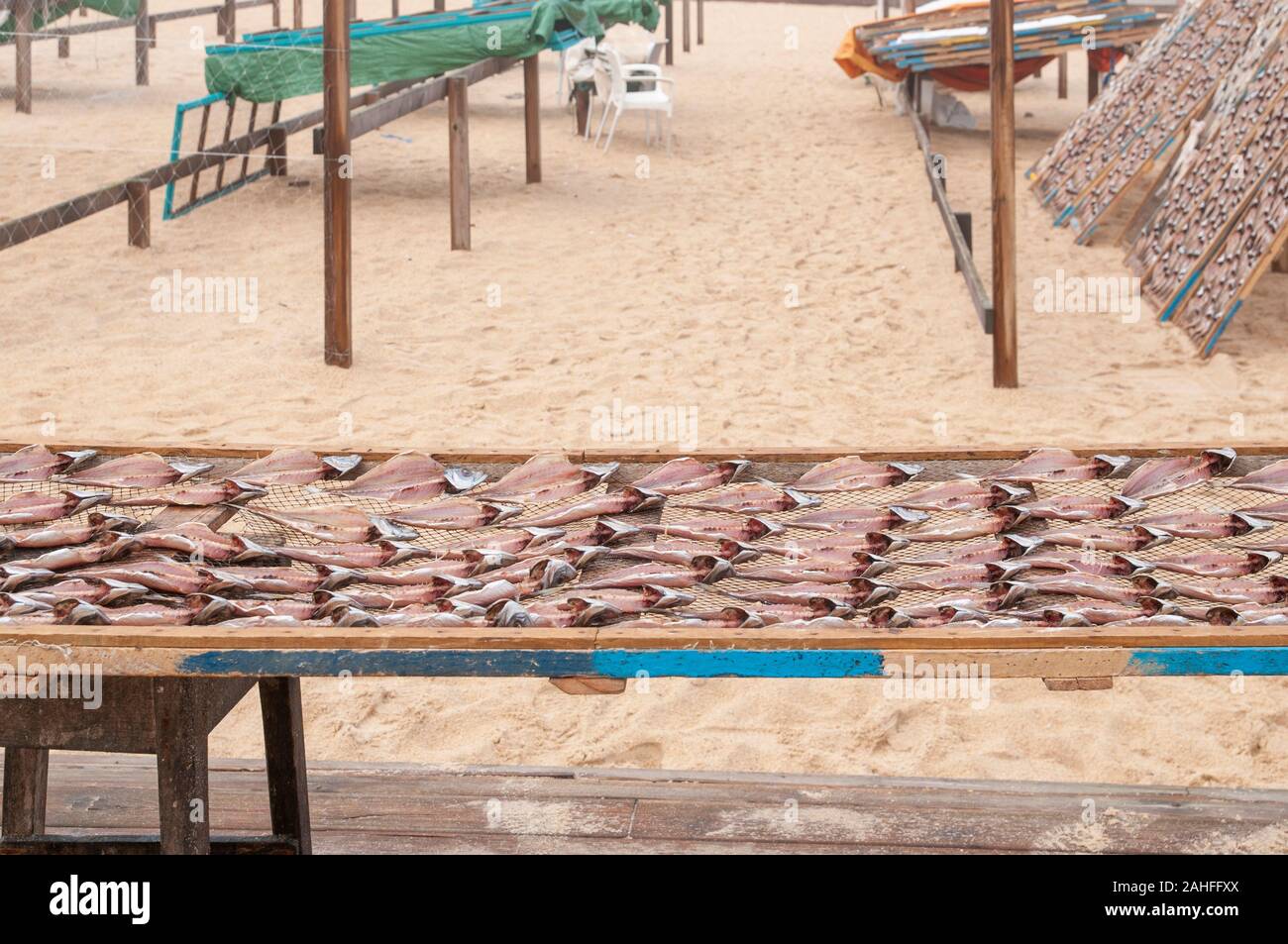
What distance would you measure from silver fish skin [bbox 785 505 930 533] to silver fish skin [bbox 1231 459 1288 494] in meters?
0.76

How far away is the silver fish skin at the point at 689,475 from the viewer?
3334 millimetres

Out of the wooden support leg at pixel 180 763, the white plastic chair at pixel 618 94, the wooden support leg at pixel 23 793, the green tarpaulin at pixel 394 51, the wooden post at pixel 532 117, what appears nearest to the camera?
the wooden support leg at pixel 180 763

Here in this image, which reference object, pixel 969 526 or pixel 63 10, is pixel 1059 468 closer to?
pixel 969 526

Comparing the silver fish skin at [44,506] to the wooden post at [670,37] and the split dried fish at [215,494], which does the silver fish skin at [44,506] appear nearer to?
the split dried fish at [215,494]

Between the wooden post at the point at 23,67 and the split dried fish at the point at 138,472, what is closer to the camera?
the split dried fish at the point at 138,472

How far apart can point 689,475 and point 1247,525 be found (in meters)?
1.27

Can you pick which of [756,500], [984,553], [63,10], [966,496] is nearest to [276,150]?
[63,10]

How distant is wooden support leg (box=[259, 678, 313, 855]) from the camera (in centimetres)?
300

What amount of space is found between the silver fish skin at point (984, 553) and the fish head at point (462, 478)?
3.46 feet

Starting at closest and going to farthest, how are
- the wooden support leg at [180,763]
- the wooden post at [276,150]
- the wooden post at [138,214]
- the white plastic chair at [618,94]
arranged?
the wooden support leg at [180,763] < the wooden post at [138,214] < the wooden post at [276,150] < the white plastic chair at [618,94]

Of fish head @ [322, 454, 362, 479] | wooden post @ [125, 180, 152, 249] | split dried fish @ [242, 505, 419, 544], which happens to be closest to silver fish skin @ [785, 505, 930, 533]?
split dried fish @ [242, 505, 419, 544]

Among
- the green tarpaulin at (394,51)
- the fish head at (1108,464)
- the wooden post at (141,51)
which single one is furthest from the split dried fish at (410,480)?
the wooden post at (141,51)
